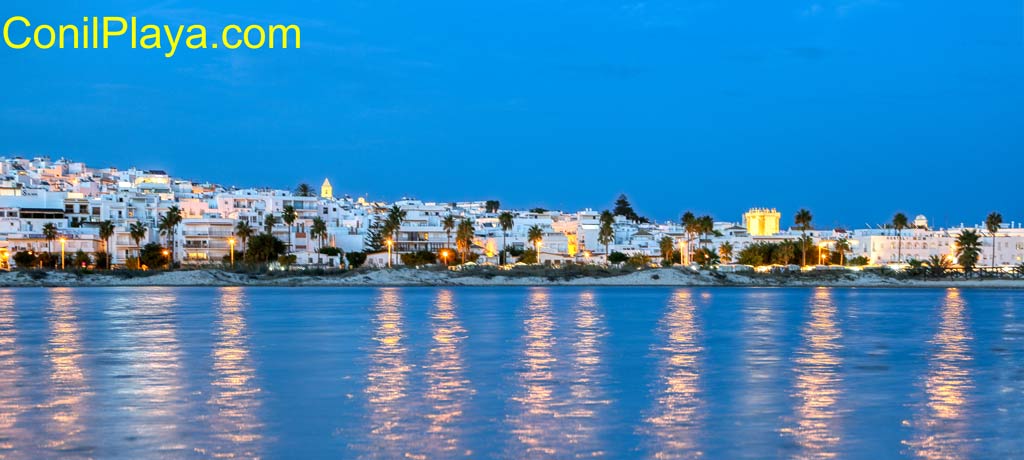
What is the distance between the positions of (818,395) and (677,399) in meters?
2.19

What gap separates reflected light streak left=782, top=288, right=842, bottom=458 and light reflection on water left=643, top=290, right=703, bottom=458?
1.22m

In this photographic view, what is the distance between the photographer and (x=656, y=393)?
17.6 meters

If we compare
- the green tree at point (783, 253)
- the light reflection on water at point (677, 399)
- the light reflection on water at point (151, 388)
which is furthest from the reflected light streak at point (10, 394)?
the green tree at point (783, 253)

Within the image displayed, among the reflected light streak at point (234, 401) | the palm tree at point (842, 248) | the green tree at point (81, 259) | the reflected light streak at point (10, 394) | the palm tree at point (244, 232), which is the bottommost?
the reflected light streak at point (234, 401)

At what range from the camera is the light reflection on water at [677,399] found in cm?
1276

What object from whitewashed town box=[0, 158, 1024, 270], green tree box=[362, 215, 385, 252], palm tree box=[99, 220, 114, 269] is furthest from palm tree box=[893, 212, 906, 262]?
palm tree box=[99, 220, 114, 269]

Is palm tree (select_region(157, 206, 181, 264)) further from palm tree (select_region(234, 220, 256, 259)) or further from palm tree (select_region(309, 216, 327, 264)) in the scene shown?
palm tree (select_region(309, 216, 327, 264))

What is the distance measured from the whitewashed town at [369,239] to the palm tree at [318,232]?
0.12 m

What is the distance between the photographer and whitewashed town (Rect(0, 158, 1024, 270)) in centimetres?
9506

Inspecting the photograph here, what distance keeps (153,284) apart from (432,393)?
6983cm

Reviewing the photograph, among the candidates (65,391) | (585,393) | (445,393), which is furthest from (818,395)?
(65,391)

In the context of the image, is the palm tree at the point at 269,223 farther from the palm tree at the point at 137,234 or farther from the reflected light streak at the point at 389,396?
the reflected light streak at the point at 389,396

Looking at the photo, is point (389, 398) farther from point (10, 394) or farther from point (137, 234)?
point (137, 234)

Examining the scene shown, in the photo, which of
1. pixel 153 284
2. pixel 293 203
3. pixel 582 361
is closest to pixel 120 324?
pixel 582 361
